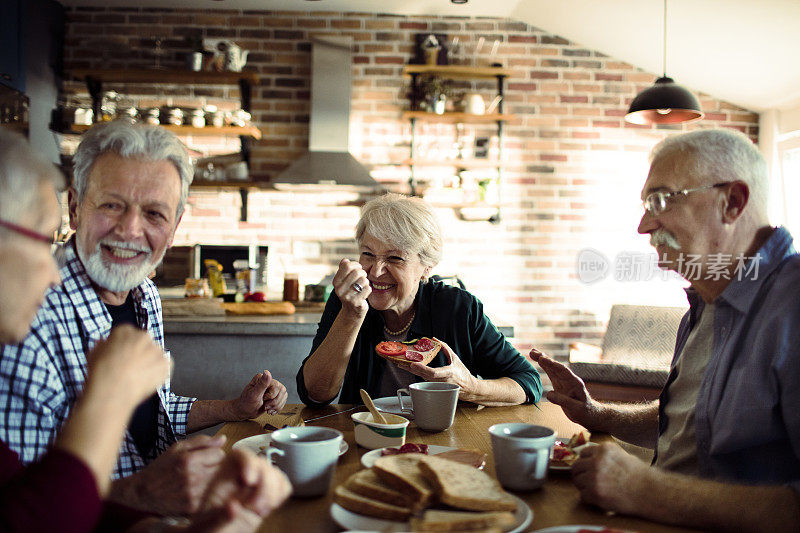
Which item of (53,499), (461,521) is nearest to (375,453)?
(461,521)

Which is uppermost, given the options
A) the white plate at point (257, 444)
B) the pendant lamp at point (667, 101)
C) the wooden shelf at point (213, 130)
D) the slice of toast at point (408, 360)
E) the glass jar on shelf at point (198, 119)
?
the glass jar on shelf at point (198, 119)

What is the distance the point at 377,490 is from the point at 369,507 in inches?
1.3

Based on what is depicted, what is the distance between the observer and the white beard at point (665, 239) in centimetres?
139

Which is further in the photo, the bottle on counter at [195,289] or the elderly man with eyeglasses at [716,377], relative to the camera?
the bottle on counter at [195,289]

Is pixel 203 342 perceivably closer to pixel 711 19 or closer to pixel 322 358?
pixel 322 358

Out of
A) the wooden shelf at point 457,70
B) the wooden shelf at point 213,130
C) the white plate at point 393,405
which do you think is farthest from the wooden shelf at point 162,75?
the white plate at point 393,405

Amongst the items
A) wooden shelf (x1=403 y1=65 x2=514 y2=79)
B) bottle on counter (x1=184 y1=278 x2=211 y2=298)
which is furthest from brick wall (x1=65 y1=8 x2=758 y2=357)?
bottle on counter (x1=184 y1=278 x2=211 y2=298)

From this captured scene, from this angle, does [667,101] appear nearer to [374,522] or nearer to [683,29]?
[683,29]

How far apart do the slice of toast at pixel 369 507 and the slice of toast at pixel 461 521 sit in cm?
2

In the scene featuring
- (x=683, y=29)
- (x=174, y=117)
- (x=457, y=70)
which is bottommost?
(x=174, y=117)

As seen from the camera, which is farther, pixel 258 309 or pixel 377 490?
pixel 258 309

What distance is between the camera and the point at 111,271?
140cm

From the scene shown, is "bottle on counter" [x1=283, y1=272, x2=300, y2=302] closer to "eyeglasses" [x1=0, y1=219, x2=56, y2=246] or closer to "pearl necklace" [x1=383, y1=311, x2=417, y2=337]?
"pearl necklace" [x1=383, y1=311, x2=417, y2=337]

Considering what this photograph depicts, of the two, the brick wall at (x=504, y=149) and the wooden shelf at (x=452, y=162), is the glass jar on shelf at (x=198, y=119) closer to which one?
the brick wall at (x=504, y=149)
